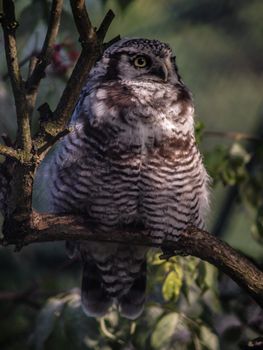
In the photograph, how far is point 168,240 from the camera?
2.70 m

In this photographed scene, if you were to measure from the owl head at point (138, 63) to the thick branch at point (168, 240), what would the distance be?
527mm

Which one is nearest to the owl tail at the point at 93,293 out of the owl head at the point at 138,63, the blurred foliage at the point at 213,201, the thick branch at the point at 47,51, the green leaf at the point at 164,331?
the blurred foliage at the point at 213,201

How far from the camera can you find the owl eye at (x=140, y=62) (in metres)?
2.76

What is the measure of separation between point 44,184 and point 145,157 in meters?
0.45

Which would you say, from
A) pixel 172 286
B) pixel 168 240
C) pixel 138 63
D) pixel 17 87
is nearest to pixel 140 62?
pixel 138 63

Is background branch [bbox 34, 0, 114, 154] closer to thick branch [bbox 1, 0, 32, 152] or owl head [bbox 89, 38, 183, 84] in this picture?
thick branch [bbox 1, 0, 32, 152]

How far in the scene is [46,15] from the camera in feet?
8.59

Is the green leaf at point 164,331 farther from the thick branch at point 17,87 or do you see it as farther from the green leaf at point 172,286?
the thick branch at point 17,87

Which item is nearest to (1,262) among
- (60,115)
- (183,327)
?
(183,327)

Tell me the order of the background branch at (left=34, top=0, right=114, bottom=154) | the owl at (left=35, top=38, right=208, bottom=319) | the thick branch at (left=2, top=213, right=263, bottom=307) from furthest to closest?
the owl at (left=35, top=38, right=208, bottom=319) → the thick branch at (left=2, top=213, right=263, bottom=307) → the background branch at (left=34, top=0, right=114, bottom=154)

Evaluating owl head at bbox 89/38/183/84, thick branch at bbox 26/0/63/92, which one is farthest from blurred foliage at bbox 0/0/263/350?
thick branch at bbox 26/0/63/92

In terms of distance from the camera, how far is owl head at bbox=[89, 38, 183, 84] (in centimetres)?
274

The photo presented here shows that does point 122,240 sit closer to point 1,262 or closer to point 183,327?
point 183,327

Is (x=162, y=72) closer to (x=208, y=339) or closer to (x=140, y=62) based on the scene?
(x=140, y=62)
